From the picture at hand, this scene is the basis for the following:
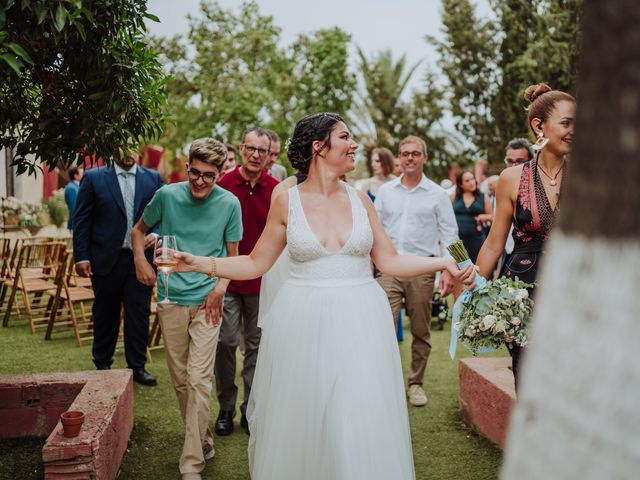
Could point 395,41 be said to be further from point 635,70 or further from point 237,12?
point 635,70

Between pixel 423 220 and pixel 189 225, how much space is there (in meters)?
2.83

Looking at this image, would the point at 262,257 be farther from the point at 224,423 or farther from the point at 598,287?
the point at 598,287

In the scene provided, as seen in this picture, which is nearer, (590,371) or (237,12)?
(590,371)

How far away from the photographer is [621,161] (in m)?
1.17

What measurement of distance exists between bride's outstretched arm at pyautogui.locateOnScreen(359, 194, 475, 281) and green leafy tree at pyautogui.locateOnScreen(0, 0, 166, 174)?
1447 millimetres

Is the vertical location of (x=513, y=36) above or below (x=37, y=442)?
above

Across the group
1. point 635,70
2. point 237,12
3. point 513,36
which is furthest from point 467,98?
point 635,70

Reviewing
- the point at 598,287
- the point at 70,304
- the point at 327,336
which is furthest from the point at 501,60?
the point at 598,287

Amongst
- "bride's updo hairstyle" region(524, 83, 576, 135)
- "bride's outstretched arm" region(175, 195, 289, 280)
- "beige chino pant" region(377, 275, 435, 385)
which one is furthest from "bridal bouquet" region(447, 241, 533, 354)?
"beige chino pant" region(377, 275, 435, 385)

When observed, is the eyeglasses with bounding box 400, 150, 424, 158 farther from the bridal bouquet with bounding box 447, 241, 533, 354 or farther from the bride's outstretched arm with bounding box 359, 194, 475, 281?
the bridal bouquet with bounding box 447, 241, 533, 354

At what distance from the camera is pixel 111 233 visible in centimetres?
671

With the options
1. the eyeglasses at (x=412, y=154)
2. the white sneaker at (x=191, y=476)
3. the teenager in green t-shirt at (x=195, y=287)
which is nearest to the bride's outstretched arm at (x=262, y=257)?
the teenager in green t-shirt at (x=195, y=287)

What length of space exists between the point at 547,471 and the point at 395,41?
140ft

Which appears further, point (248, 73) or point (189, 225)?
→ point (248, 73)
